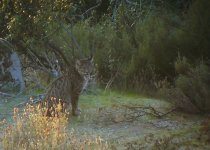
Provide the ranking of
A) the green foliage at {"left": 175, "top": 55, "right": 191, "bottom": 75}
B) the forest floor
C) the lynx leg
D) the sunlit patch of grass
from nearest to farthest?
the sunlit patch of grass < the forest floor < the lynx leg < the green foliage at {"left": 175, "top": 55, "right": 191, "bottom": 75}

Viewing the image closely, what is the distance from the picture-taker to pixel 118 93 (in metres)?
12.2

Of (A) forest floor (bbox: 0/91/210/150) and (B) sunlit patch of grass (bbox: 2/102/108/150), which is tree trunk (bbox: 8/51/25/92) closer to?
(A) forest floor (bbox: 0/91/210/150)

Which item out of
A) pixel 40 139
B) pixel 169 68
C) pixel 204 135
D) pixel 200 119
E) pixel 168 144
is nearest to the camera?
pixel 40 139

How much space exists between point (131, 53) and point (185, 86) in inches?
141

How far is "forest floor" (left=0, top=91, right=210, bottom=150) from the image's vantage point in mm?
7566

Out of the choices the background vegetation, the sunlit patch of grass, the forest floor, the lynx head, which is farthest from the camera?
the background vegetation

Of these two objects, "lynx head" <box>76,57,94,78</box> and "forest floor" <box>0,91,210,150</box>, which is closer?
"forest floor" <box>0,91,210,150</box>

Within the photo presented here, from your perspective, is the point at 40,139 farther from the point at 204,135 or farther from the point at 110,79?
the point at 110,79

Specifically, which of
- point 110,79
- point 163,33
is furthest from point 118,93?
point 163,33

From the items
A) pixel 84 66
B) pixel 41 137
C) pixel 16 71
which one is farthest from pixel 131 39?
pixel 41 137

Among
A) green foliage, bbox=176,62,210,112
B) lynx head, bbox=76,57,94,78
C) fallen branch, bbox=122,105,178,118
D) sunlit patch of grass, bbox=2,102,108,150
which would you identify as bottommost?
sunlit patch of grass, bbox=2,102,108,150

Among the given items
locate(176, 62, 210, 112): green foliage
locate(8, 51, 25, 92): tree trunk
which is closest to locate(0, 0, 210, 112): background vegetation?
locate(176, 62, 210, 112): green foliage

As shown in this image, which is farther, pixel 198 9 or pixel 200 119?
pixel 198 9

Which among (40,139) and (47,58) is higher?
(47,58)
